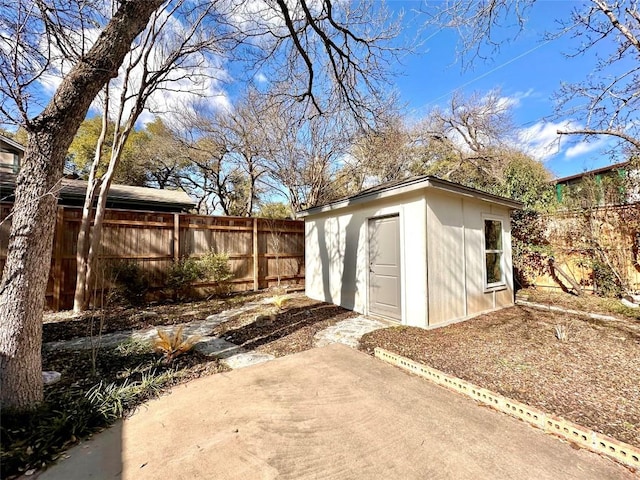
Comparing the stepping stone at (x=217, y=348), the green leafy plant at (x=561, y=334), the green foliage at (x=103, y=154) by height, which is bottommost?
the stepping stone at (x=217, y=348)

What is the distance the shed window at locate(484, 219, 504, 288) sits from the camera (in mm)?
5672

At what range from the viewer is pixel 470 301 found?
5.18 metres

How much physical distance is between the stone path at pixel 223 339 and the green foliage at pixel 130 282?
218 cm

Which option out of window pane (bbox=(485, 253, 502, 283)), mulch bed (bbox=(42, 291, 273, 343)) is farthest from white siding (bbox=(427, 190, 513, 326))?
mulch bed (bbox=(42, 291, 273, 343))

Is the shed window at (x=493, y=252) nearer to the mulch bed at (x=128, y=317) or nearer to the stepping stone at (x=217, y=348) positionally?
the stepping stone at (x=217, y=348)

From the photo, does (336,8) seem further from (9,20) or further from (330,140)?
(330,140)

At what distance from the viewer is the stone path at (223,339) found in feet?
11.4

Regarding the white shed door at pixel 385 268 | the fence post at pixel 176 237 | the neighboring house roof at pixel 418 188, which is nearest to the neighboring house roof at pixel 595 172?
the neighboring house roof at pixel 418 188

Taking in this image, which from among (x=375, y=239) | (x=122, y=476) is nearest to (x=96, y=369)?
(x=122, y=476)

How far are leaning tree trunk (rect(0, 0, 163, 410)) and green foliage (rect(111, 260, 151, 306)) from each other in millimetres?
4454

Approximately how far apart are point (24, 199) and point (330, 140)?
9897mm

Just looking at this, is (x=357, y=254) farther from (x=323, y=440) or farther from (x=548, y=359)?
(x=323, y=440)

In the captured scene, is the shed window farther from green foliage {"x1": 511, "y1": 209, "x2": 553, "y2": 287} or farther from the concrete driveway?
the concrete driveway

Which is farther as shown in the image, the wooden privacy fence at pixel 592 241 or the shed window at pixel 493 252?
the wooden privacy fence at pixel 592 241
